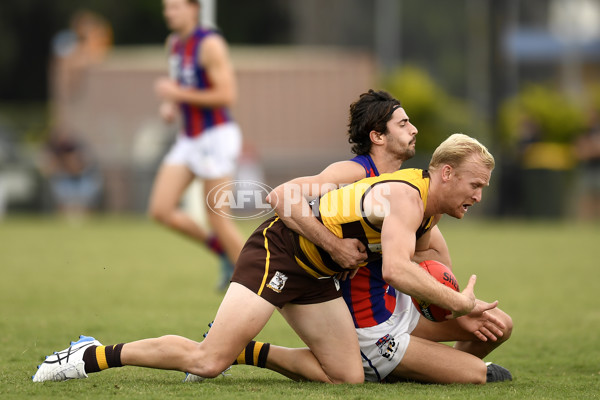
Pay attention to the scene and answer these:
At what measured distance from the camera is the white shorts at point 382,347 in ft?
16.6

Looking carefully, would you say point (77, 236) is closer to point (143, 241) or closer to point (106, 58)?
point (143, 241)

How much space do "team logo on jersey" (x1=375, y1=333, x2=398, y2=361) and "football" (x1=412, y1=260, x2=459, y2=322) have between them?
0.27 metres

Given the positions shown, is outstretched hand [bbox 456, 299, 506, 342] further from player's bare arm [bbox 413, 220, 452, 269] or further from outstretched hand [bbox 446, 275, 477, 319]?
player's bare arm [bbox 413, 220, 452, 269]

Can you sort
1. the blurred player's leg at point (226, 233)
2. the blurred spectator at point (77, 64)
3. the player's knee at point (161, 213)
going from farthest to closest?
the blurred spectator at point (77, 64)
the player's knee at point (161, 213)
the blurred player's leg at point (226, 233)

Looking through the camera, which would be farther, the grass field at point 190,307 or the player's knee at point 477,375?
the player's knee at point 477,375

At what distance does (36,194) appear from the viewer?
20594 mm

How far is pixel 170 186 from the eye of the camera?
8.32 metres

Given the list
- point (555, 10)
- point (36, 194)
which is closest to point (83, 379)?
point (36, 194)

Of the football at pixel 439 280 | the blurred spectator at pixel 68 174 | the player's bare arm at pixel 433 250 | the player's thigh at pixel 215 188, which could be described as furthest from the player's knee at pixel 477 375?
the blurred spectator at pixel 68 174

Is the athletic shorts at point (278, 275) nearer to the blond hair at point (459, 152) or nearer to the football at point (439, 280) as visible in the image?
the football at point (439, 280)

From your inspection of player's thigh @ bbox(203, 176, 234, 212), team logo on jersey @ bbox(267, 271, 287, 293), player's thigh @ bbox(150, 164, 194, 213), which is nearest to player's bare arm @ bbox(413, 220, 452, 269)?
team logo on jersey @ bbox(267, 271, 287, 293)

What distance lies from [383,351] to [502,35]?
1642 cm

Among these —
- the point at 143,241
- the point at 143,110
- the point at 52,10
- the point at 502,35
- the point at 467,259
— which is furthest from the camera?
the point at 52,10

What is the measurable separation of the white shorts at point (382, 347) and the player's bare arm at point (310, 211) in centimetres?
43
